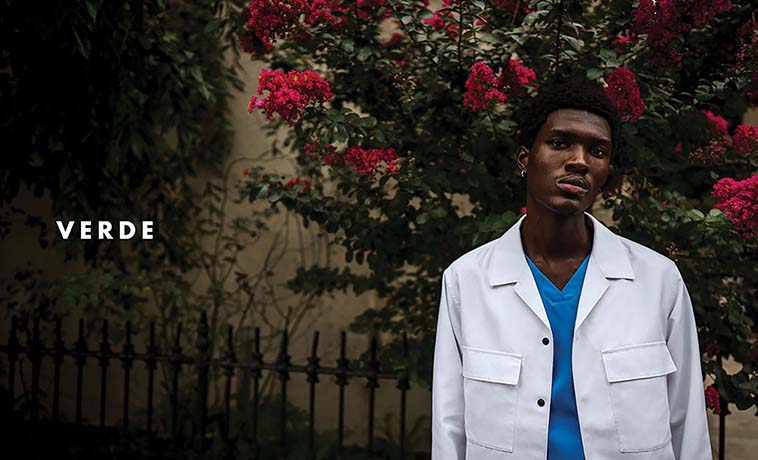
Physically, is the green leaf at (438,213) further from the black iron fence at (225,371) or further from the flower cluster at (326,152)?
the black iron fence at (225,371)

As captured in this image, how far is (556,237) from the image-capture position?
1893 millimetres

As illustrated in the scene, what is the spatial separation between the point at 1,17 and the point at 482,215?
251 centimetres

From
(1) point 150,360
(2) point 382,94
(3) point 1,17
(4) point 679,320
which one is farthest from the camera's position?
(1) point 150,360

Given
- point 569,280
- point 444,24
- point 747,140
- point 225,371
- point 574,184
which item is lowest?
point 225,371

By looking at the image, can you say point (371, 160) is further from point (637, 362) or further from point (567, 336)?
point (637, 362)

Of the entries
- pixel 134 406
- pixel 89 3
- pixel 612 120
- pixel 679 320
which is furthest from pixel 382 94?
pixel 134 406

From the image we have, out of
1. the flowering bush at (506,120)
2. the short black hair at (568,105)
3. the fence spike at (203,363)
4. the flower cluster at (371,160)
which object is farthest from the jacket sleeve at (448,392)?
the fence spike at (203,363)

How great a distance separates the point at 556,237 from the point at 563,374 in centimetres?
33

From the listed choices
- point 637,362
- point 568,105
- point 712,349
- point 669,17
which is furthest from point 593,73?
point 637,362

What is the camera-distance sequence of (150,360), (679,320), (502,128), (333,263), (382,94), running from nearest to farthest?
(679,320)
(502,128)
(382,94)
(150,360)
(333,263)

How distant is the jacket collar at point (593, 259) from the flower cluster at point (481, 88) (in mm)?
791

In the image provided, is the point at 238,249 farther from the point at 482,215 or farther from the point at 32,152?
the point at 482,215

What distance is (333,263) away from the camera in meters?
5.07

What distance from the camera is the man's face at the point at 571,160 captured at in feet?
5.93
